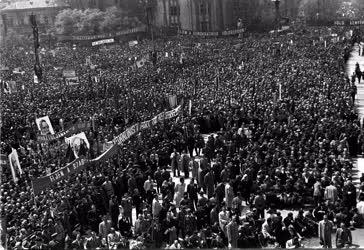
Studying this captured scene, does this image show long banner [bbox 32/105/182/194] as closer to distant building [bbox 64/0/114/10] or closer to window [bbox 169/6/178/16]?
window [bbox 169/6/178/16]

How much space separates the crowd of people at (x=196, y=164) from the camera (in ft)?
49.9

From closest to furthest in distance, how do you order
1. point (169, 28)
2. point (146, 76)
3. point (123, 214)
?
point (123, 214) < point (146, 76) < point (169, 28)

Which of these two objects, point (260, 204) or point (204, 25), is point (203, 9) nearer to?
point (204, 25)

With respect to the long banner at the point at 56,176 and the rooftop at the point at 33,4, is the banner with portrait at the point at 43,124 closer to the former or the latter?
the long banner at the point at 56,176

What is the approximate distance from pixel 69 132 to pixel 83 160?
624 cm

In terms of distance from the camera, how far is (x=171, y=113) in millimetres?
27578

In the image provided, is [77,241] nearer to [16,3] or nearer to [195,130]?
[195,130]

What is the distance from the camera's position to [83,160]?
18.6 m

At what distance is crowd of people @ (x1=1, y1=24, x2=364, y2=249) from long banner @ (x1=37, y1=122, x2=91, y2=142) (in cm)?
40

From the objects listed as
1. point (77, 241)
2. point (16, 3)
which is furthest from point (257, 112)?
point (16, 3)

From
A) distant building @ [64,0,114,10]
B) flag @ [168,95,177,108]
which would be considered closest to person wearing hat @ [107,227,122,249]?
flag @ [168,95,177,108]

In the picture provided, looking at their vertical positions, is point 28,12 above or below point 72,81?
below

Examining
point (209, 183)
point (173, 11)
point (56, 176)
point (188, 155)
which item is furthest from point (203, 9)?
point (56, 176)

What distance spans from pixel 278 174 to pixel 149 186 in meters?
3.72
